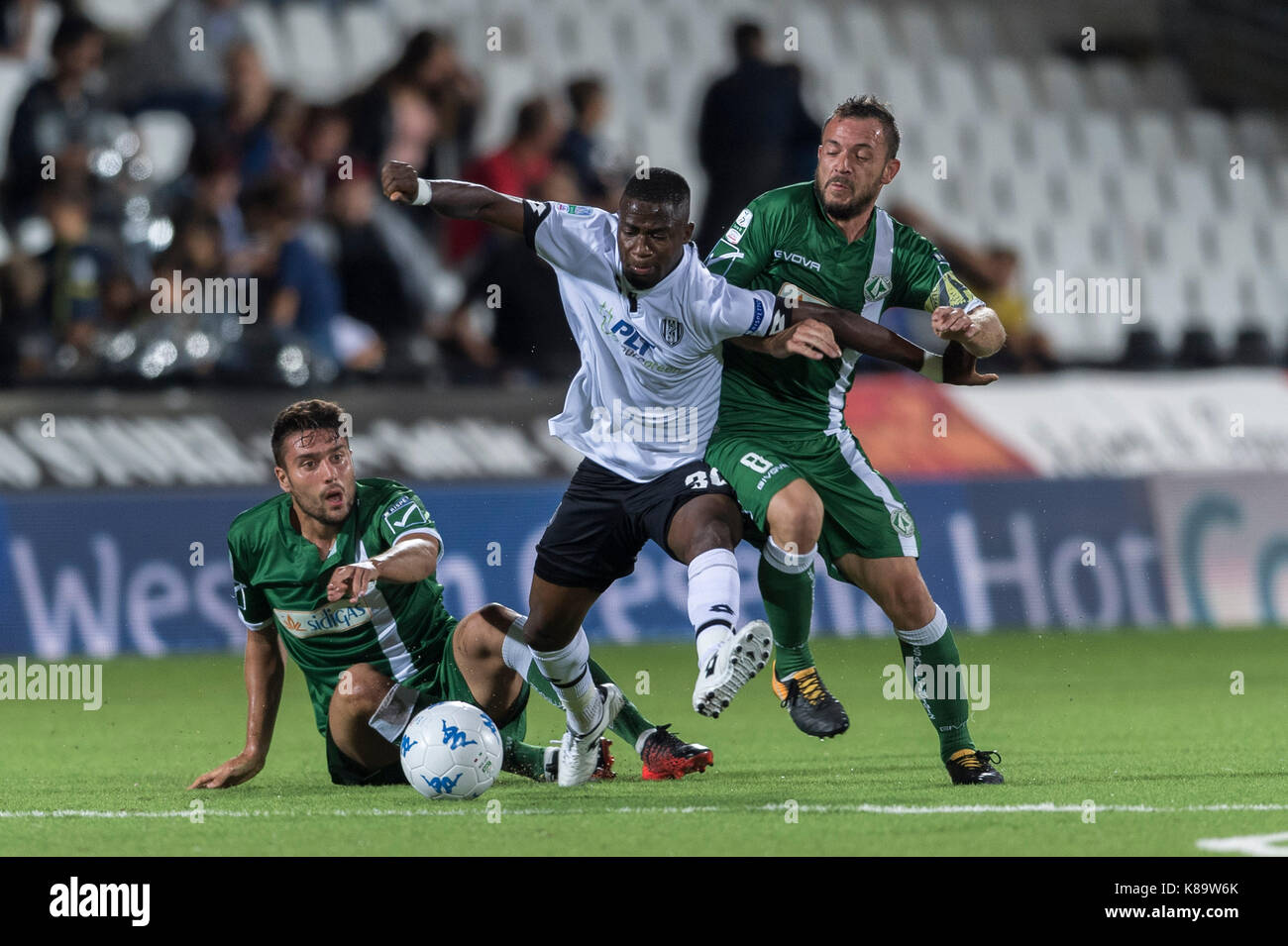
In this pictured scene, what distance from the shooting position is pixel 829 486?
6.94 metres

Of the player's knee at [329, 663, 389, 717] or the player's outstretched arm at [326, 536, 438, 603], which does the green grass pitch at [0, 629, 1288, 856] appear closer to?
the player's knee at [329, 663, 389, 717]

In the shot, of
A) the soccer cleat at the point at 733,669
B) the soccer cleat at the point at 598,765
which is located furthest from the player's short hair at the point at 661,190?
the soccer cleat at the point at 598,765

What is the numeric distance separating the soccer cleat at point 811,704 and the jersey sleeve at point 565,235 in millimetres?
1733

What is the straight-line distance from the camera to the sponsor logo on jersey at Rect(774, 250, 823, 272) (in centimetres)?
700

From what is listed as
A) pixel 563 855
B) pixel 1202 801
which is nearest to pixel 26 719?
pixel 563 855

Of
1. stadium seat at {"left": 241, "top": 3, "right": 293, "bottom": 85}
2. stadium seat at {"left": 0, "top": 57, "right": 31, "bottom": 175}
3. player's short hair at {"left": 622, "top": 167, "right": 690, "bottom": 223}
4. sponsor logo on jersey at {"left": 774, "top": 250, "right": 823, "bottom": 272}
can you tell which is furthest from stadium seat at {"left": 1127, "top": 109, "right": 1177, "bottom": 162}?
player's short hair at {"left": 622, "top": 167, "right": 690, "bottom": 223}

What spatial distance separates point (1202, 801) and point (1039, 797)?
50cm

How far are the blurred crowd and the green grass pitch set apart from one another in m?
2.26

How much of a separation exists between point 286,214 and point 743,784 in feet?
22.8

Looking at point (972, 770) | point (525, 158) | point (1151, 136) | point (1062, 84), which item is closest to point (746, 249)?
point (972, 770)

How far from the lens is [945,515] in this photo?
12602 millimetres

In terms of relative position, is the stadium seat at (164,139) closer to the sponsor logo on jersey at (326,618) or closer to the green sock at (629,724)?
the sponsor logo on jersey at (326,618)

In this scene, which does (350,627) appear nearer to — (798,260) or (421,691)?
(421,691)
